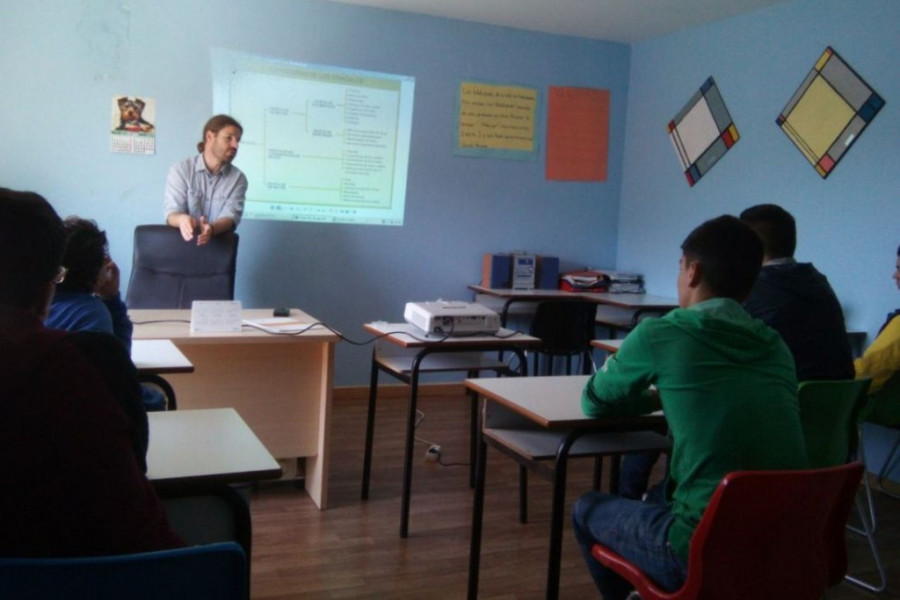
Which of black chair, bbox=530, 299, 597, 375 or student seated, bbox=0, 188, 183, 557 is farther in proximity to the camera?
black chair, bbox=530, 299, 597, 375

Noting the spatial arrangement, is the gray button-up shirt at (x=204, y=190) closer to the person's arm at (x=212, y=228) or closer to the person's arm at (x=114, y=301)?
the person's arm at (x=212, y=228)

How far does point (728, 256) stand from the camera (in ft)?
6.08

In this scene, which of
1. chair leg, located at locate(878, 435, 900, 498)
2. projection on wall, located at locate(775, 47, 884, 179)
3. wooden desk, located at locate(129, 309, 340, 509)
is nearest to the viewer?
wooden desk, located at locate(129, 309, 340, 509)

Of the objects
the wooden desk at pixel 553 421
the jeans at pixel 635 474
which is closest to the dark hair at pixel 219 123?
the wooden desk at pixel 553 421

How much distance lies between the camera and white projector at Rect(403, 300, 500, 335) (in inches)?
126

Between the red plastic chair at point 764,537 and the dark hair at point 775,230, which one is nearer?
the red plastic chair at point 764,537

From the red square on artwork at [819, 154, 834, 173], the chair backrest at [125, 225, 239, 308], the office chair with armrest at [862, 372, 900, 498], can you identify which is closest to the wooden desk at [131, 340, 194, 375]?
the chair backrest at [125, 225, 239, 308]

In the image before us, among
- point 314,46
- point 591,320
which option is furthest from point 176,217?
point 591,320

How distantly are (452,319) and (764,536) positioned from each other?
1.83 metres

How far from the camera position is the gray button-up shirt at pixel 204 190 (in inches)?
171

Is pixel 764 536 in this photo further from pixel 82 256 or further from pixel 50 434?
pixel 82 256

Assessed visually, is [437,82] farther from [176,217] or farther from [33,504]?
[33,504]

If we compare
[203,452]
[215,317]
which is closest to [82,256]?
[203,452]

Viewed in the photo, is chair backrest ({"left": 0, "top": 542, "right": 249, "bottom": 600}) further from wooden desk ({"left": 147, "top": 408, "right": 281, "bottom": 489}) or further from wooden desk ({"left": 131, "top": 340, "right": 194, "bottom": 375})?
wooden desk ({"left": 131, "top": 340, "right": 194, "bottom": 375})
